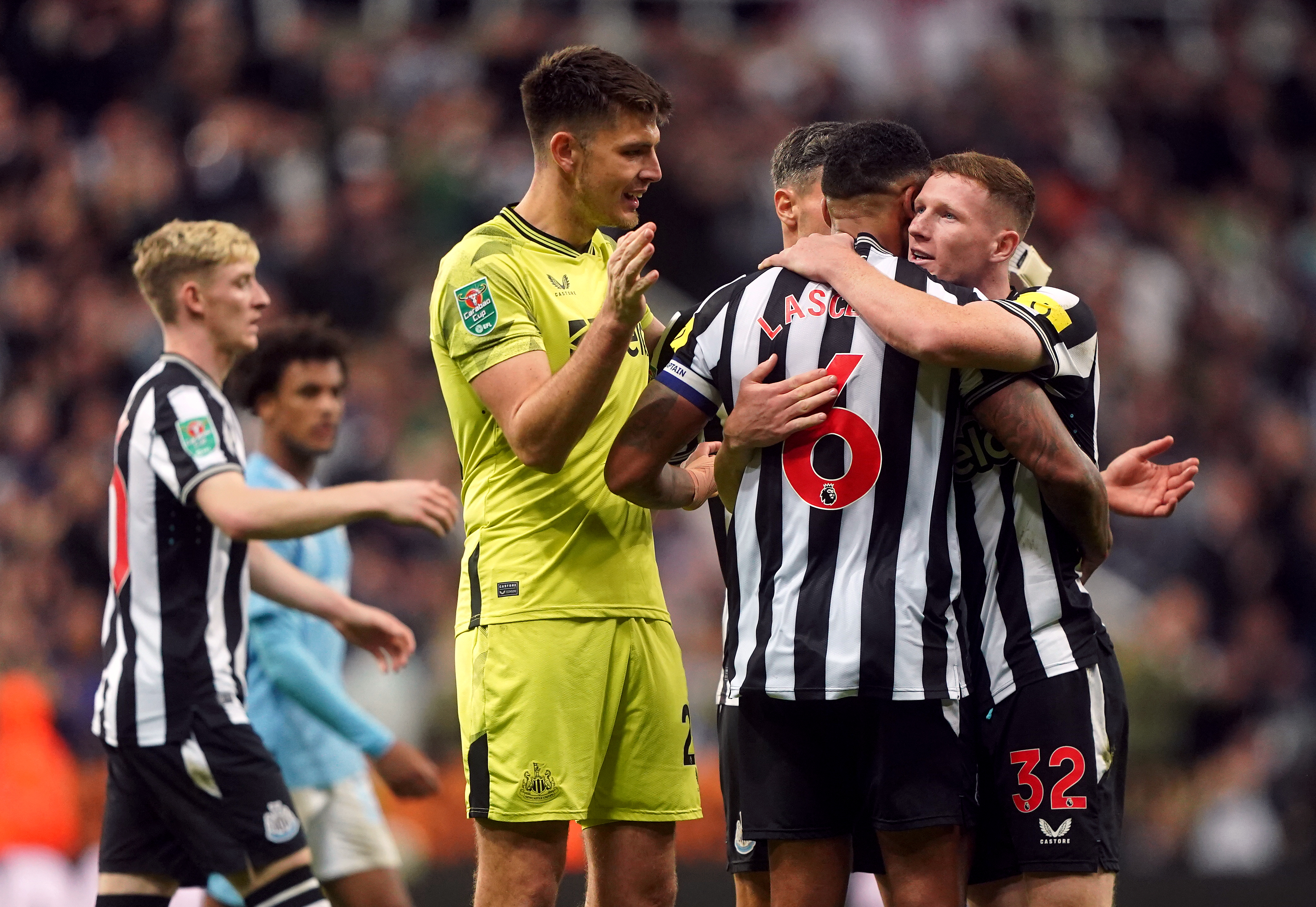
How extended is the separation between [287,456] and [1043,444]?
3152mm

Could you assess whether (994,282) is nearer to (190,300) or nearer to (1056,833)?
(1056,833)

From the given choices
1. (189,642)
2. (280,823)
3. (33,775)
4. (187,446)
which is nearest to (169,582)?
(189,642)

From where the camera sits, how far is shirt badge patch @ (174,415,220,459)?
446 centimetres

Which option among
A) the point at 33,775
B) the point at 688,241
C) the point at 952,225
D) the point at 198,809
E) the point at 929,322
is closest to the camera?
the point at 929,322

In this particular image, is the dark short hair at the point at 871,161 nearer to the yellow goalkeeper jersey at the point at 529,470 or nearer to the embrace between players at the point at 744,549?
the embrace between players at the point at 744,549

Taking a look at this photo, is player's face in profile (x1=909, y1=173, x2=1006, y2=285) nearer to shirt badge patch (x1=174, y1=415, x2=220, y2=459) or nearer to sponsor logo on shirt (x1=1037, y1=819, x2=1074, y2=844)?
sponsor logo on shirt (x1=1037, y1=819, x2=1074, y2=844)

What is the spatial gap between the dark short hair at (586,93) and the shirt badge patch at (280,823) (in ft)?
6.42

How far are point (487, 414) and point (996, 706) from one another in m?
1.41

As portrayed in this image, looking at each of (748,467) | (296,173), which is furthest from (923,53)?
(748,467)

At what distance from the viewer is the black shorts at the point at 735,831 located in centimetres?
384

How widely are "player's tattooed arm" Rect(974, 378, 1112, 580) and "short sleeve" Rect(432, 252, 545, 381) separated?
43.8 inches

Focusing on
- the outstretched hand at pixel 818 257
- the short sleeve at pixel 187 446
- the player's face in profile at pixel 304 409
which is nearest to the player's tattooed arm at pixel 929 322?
the outstretched hand at pixel 818 257

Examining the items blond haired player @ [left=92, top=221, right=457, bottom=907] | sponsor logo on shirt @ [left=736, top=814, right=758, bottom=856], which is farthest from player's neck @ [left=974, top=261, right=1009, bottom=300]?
blond haired player @ [left=92, top=221, right=457, bottom=907]

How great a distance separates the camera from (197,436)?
448cm
